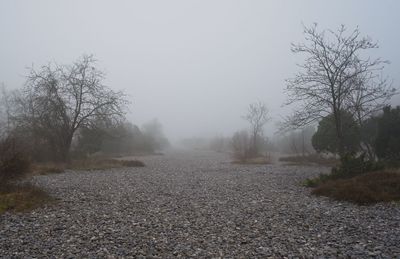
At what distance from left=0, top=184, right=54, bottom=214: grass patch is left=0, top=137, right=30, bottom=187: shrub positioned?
19.4 inches

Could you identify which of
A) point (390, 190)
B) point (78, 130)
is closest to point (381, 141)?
point (390, 190)

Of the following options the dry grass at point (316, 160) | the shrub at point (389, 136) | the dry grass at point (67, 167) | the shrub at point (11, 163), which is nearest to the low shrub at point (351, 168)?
the shrub at point (389, 136)

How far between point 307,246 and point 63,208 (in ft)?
23.6

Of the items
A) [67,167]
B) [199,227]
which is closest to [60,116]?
[67,167]

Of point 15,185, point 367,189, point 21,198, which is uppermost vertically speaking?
point 15,185

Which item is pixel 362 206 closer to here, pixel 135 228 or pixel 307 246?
pixel 307 246

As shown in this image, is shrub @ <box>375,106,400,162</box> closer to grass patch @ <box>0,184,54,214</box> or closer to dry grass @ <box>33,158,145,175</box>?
dry grass @ <box>33,158,145,175</box>

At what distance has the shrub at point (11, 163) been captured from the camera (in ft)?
38.9

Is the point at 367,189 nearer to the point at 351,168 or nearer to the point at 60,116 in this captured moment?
the point at 351,168

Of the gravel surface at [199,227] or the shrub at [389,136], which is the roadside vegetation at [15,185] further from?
the shrub at [389,136]

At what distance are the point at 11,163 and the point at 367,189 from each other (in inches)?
514

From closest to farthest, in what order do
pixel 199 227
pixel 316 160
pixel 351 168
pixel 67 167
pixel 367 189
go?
pixel 199 227, pixel 367 189, pixel 351 168, pixel 67 167, pixel 316 160

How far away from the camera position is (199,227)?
8.09 m

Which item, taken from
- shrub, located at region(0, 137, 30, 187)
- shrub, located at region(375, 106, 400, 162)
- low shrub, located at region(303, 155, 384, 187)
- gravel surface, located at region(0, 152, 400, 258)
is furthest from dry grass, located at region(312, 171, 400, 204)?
shrub, located at region(0, 137, 30, 187)
